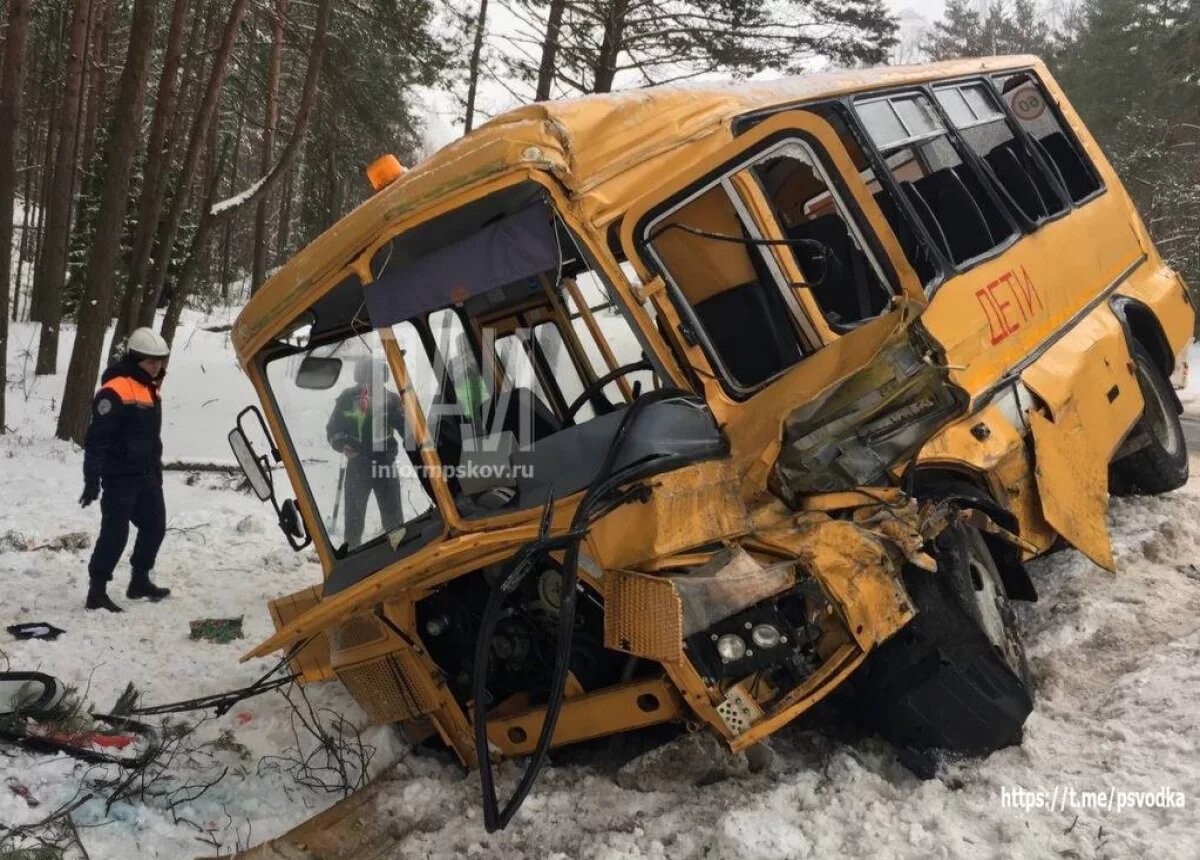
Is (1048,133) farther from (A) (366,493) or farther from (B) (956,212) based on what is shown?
(A) (366,493)

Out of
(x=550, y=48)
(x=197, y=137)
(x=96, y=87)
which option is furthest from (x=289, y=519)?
(x=96, y=87)

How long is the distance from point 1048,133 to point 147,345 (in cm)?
605

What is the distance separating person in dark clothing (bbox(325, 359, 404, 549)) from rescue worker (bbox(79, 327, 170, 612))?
268 cm

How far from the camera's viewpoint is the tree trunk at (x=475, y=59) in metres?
16.3

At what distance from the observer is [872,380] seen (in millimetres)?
2988

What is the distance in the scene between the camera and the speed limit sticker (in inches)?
227

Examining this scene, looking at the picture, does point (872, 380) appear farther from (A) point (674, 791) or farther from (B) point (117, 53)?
(B) point (117, 53)

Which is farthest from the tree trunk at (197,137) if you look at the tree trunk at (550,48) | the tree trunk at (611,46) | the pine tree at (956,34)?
the pine tree at (956,34)

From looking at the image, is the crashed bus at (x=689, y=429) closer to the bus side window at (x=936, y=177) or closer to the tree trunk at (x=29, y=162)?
the bus side window at (x=936, y=177)

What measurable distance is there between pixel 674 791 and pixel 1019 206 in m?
3.54

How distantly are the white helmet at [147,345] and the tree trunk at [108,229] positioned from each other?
5.79 m

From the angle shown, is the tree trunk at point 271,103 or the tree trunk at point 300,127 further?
the tree trunk at point 271,103

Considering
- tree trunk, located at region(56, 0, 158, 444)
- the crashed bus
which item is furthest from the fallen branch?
the crashed bus

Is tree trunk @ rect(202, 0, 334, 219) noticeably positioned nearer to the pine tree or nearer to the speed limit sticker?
the speed limit sticker
